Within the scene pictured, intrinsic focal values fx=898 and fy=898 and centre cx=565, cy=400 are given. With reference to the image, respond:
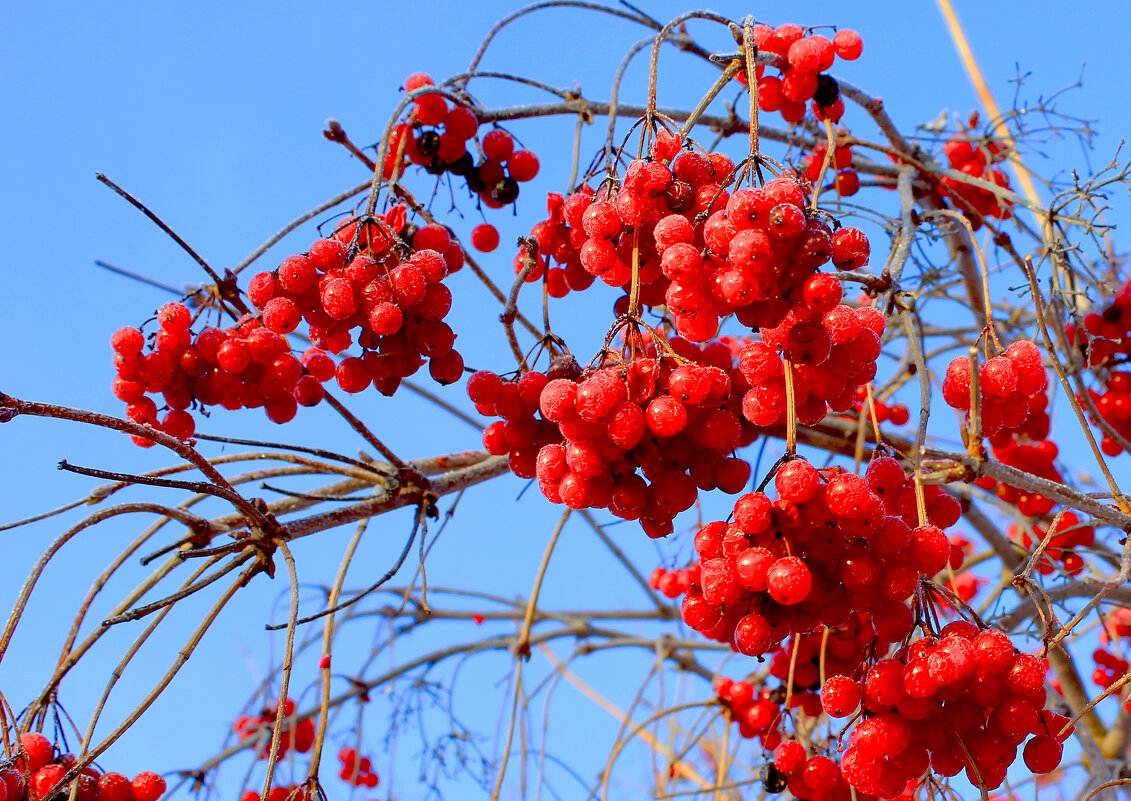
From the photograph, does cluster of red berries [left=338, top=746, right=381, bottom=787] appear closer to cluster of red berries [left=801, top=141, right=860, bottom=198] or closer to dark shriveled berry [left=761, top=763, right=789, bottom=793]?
dark shriveled berry [left=761, top=763, right=789, bottom=793]

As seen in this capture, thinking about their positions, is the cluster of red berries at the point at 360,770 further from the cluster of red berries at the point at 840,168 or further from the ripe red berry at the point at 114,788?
the cluster of red berries at the point at 840,168

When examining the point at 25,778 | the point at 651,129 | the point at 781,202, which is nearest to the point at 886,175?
the point at 651,129

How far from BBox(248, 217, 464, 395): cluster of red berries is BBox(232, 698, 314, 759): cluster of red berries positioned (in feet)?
4.97

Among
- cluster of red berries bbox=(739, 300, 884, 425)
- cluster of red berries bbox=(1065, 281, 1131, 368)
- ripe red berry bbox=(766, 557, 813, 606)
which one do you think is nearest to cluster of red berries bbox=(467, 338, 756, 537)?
cluster of red berries bbox=(739, 300, 884, 425)

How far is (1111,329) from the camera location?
7.41ft

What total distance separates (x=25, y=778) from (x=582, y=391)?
99 centimetres

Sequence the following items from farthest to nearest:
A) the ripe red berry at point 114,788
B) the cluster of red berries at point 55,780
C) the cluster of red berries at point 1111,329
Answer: the cluster of red berries at point 1111,329 → the ripe red berry at point 114,788 → the cluster of red berries at point 55,780

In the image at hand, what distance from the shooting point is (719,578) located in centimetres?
103

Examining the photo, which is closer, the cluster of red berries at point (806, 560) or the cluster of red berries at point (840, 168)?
the cluster of red berries at point (806, 560)

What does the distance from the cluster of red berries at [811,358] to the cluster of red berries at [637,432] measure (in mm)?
53

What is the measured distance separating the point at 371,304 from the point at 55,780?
86 cm

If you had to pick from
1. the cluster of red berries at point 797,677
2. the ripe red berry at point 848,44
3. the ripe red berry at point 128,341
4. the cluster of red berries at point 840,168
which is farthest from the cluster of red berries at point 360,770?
the ripe red berry at point 848,44

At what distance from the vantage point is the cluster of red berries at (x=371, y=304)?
1.35m

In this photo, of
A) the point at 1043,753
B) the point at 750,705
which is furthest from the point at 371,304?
the point at 750,705
